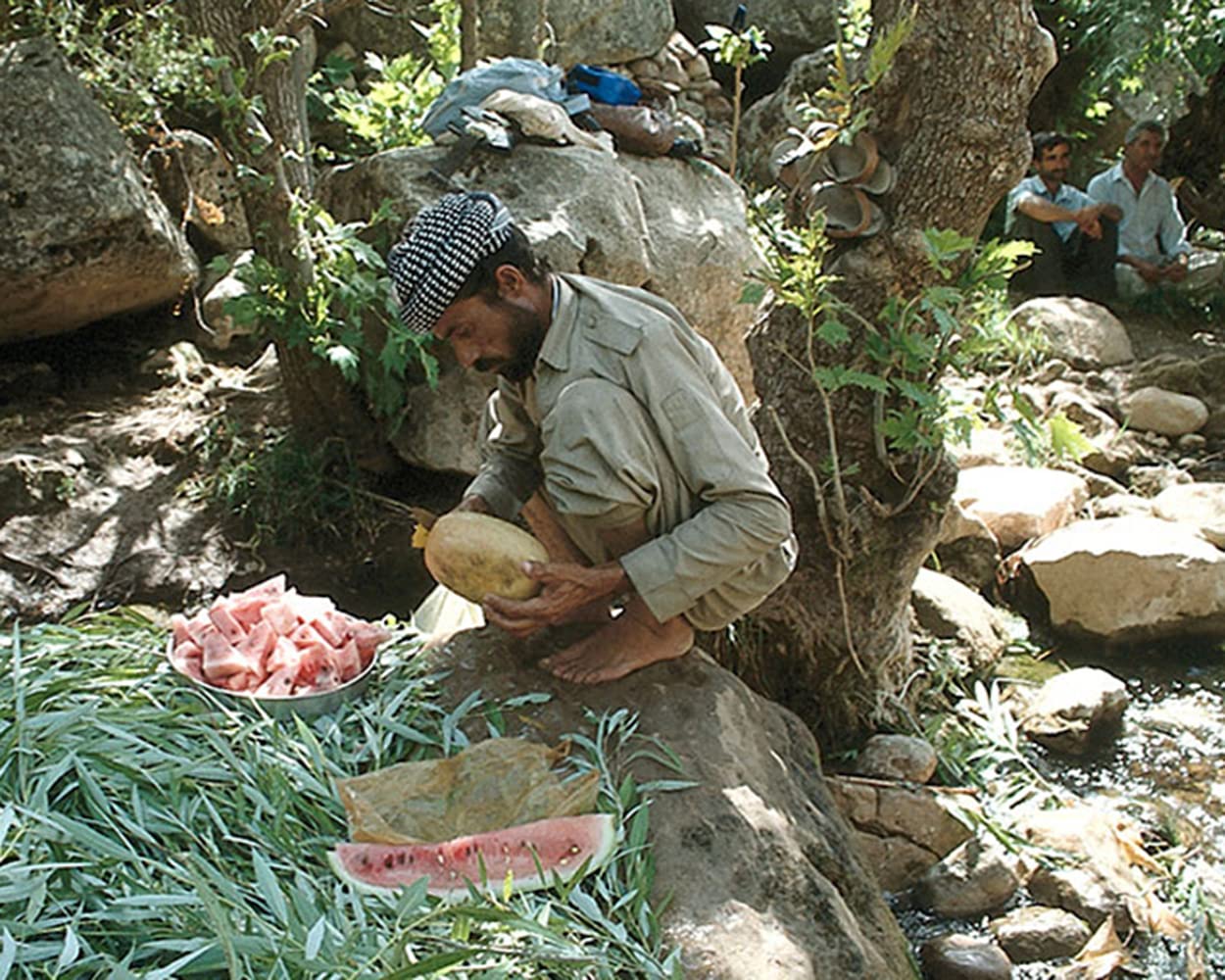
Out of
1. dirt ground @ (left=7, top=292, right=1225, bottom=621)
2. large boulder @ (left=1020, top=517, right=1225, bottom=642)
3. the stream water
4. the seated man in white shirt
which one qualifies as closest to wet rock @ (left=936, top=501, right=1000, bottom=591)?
large boulder @ (left=1020, top=517, right=1225, bottom=642)

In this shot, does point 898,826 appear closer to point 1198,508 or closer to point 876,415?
point 876,415

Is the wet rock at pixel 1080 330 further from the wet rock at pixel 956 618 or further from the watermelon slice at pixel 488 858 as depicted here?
the watermelon slice at pixel 488 858

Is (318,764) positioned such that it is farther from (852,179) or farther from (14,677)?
(852,179)

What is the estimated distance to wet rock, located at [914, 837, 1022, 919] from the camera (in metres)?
4.61

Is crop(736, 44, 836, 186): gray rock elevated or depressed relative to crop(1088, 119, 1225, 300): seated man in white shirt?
elevated

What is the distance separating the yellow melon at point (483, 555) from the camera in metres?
3.61

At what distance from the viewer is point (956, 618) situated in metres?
6.38

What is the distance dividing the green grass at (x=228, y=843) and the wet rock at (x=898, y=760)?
74.6 inches

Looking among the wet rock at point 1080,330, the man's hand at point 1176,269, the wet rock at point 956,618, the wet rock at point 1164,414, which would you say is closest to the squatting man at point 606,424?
the wet rock at point 956,618

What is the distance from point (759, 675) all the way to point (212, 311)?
534 cm


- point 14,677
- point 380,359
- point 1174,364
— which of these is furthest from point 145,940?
point 1174,364

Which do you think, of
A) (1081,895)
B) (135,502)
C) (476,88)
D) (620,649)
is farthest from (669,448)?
(476,88)

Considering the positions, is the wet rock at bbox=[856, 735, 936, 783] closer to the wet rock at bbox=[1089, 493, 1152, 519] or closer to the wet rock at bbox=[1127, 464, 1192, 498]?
the wet rock at bbox=[1089, 493, 1152, 519]

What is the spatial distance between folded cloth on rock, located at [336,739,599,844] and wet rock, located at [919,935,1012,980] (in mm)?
1678
